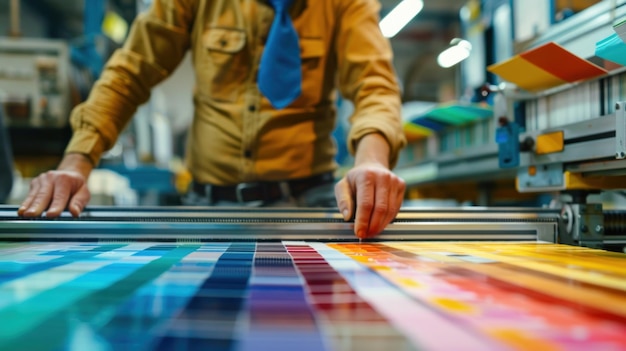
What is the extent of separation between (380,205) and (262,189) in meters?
0.71

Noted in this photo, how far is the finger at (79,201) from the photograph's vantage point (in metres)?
1.38

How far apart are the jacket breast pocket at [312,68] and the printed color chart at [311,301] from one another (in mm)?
977

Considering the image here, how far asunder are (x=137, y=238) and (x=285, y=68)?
2.69ft

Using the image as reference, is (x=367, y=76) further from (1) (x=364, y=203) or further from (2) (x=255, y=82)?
(1) (x=364, y=203)

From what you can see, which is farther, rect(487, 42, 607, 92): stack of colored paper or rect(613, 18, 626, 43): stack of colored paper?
rect(487, 42, 607, 92): stack of colored paper

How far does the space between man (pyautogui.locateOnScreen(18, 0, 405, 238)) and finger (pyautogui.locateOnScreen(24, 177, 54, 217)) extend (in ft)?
0.98

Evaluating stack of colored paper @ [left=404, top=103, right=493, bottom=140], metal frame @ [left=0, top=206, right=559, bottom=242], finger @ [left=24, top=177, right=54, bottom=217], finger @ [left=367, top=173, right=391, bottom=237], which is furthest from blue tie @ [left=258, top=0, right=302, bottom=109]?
stack of colored paper @ [left=404, top=103, right=493, bottom=140]

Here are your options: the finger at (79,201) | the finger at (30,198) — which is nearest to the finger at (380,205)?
the finger at (79,201)

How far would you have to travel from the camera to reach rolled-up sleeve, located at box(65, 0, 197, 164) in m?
1.70

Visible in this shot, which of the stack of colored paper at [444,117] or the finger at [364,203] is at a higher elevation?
the stack of colored paper at [444,117]

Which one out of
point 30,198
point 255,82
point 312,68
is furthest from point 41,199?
point 312,68

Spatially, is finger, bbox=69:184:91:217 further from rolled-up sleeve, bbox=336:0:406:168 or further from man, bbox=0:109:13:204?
man, bbox=0:109:13:204

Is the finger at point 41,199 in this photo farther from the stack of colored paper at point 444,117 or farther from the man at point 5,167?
the stack of colored paper at point 444,117

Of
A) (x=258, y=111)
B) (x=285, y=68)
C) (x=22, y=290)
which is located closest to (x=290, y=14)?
(x=285, y=68)
